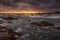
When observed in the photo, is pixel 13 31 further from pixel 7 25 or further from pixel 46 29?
pixel 46 29

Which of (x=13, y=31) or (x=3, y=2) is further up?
(x=3, y=2)

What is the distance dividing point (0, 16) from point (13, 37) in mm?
380

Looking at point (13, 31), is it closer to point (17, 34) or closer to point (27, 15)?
point (17, 34)

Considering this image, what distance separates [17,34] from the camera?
3.09 ft

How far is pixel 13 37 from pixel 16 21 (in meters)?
0.24

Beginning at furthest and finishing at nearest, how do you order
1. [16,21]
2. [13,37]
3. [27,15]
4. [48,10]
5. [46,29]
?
[48,10] < [27,15] < [16,21] < [46,29] < [13,37]

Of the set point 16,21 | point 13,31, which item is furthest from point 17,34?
point 16,21

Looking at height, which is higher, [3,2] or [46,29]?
[3,2]

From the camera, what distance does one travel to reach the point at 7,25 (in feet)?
3.43

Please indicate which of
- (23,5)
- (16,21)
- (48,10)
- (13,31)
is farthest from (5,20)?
(48,10)

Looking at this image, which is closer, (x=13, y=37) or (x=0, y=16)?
(x=13, y=37)

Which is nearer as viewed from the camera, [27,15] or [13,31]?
[13,31]

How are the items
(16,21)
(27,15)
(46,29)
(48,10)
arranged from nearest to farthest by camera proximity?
(46,29), (16,21), (27,15), (48,10)

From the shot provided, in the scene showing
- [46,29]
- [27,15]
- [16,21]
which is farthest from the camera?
[27,15]
